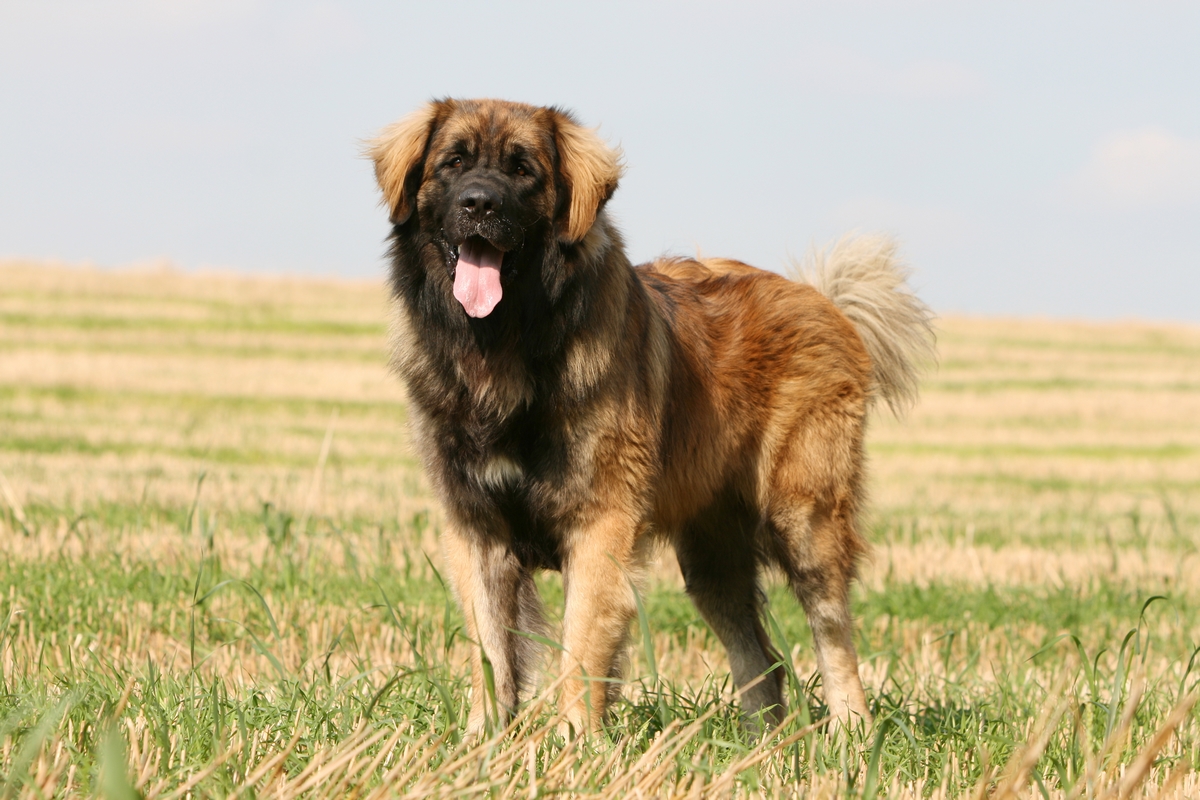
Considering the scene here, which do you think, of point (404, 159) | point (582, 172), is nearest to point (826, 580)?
point (582, 172)

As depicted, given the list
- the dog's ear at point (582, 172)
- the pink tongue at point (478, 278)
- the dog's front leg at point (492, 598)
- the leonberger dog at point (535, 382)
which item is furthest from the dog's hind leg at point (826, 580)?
the pink tongue at point (478, 278)

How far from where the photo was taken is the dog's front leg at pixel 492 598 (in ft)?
13.2

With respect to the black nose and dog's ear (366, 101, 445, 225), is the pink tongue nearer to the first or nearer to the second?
the black nose

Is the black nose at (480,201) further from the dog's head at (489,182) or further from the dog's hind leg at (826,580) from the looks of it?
the dog's hind leg at (826,580)

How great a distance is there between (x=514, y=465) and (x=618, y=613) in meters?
0.62

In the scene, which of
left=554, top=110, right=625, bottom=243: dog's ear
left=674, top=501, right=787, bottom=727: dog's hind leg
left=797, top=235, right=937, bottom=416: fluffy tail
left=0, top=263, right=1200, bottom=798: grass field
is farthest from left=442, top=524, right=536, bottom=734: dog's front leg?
left=797, top=235, right=937, bottom=416: fluffy tail

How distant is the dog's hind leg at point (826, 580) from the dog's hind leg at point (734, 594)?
0.22m

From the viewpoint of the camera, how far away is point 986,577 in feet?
25.1

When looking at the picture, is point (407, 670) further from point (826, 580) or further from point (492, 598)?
point (826, 580)

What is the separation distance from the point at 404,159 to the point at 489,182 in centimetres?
42

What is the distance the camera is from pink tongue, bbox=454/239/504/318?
3.77m

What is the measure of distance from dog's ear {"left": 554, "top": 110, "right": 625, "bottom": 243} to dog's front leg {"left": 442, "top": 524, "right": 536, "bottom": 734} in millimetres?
1127

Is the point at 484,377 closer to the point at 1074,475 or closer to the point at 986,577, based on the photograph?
the point at 986,577

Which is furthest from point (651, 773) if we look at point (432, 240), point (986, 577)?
point (986, 577)
